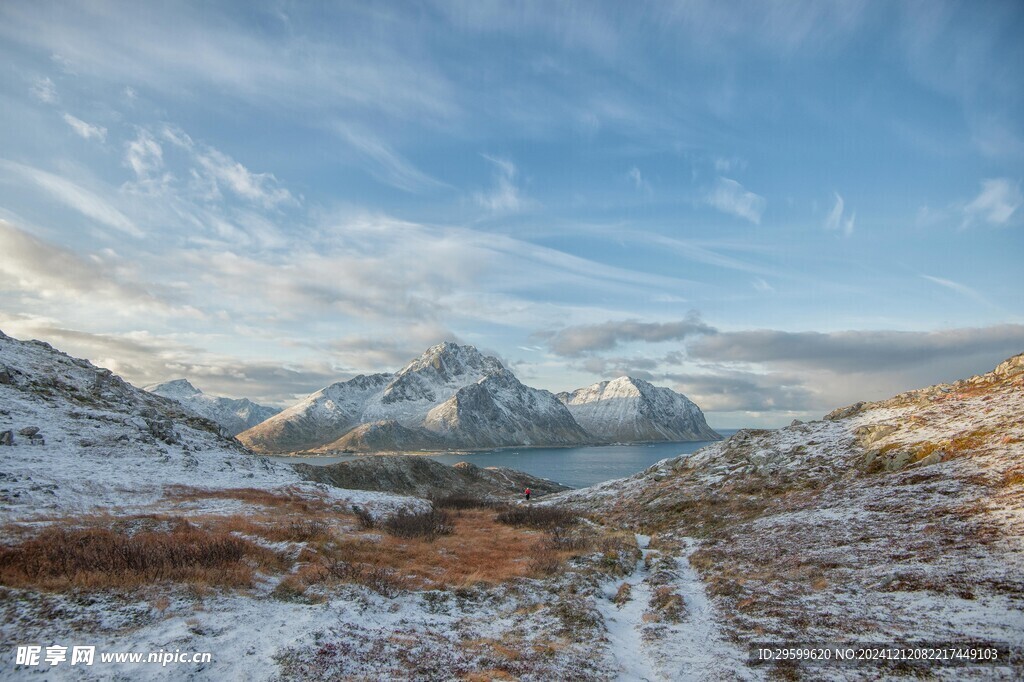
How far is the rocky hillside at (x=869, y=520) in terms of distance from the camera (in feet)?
44.9

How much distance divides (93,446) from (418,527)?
2877 centimetres

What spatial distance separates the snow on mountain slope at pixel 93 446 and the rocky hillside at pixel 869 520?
87.2ft

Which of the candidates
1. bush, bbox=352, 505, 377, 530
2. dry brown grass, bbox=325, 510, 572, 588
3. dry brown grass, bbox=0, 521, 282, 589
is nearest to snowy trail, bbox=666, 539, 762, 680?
dry brown grass, bbox=325, 510, 572, 588

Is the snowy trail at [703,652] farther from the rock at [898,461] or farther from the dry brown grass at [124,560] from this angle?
the rock at [898,461]

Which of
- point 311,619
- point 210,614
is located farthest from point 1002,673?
point 210,614

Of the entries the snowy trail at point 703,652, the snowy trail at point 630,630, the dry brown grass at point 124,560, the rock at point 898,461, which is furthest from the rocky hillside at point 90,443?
the rock at point 898,461

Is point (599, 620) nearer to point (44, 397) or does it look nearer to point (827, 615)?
point (827, 615)

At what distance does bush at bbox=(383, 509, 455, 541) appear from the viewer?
27.0 meters

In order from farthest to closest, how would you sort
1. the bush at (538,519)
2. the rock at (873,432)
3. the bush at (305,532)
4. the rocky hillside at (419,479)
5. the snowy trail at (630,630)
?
the rocky hillside at (419,479), the bush at (538,519), the rock at (873,432), the bush at (305,532), the snowy trail at (630,630)

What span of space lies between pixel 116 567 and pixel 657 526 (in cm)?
3267

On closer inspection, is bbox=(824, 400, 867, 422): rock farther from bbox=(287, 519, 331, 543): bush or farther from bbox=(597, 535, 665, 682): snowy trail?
bbox=(287, 519, 331, 543): bush

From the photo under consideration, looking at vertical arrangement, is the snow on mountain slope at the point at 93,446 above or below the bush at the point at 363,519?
above

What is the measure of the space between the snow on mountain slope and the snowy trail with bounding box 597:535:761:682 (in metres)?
24.6

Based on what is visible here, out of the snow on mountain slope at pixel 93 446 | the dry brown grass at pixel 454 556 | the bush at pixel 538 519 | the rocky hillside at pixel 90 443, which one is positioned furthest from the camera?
the bush at pixel 538 519
